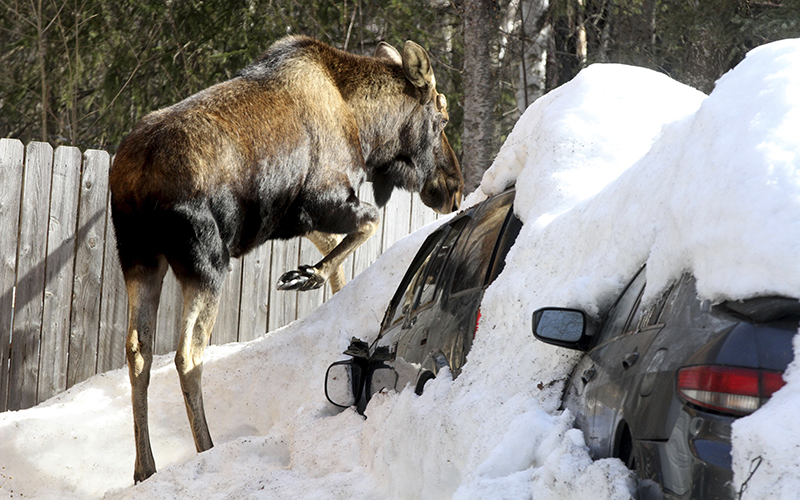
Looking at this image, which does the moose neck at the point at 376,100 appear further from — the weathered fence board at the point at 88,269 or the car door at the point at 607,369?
the car door at the point at 607,369

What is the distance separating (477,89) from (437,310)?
563 cm

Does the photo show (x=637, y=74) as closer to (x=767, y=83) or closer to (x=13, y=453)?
(x=767, y=83)

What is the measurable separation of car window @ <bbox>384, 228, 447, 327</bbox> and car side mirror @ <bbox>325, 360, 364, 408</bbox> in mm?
349

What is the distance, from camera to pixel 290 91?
236 inches

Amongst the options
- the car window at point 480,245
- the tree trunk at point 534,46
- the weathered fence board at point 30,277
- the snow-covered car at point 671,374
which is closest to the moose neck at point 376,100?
the weathered fence board at point 30,277

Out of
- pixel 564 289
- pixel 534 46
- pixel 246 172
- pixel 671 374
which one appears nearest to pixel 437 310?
pixel 564 289

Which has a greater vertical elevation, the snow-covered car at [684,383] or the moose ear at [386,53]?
the moose ear at [386,53]

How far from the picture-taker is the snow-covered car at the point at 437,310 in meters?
3.44

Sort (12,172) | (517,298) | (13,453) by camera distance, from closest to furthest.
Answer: (517,298) → (13,453) → (12,172)

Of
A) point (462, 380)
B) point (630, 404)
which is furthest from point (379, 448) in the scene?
point (630, 404)

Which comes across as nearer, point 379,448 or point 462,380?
point 462,380

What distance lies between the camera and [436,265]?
4215mm

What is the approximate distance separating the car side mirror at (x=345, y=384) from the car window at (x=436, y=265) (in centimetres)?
78

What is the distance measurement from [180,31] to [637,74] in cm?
817
